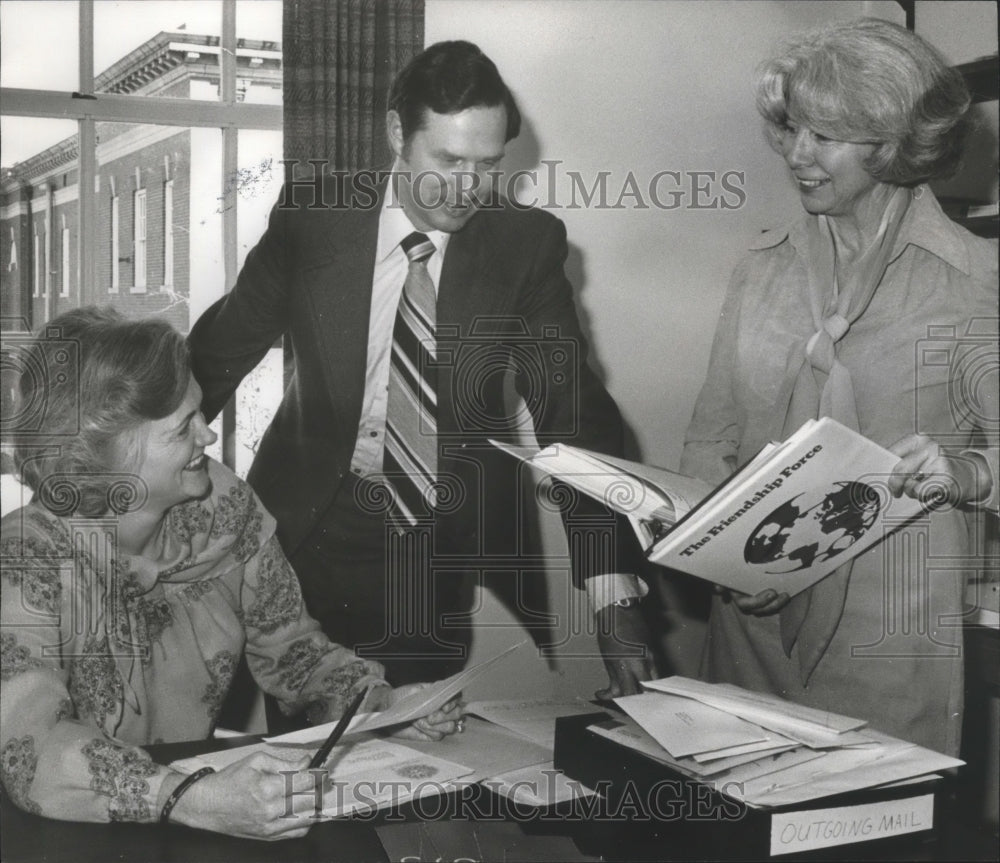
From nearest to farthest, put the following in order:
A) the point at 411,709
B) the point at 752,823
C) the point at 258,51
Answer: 1. the point at 752,823
2. the point at 411,709
3. the point at 258,51

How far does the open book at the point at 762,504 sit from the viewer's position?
133 centimetres

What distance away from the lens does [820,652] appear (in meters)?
1.79

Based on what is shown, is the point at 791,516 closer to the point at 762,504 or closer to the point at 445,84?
the point at 762,504

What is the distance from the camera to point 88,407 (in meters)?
1.48

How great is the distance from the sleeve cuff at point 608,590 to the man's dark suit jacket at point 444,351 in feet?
0.06

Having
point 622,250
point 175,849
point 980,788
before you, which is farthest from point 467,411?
point 980,788

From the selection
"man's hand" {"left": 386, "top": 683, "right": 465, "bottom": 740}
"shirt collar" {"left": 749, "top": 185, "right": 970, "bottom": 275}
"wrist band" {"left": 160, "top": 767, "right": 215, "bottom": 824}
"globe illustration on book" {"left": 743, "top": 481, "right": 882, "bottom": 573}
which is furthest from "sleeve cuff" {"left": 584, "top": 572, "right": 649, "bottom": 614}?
"wrist band" {"left": 160, "top": 767, "right": 215, "bottom": 824}

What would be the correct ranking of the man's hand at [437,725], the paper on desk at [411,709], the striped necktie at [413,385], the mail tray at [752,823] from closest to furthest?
1. the mail tray at [752,823]
2. the paper on desk at [411,709]
3. the man's hand at [437,725]
4. the striped necktie at [413,385]

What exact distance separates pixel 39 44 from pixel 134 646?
2.94ft

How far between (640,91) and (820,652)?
101cm

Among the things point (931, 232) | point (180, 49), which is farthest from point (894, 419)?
point (180, 49)

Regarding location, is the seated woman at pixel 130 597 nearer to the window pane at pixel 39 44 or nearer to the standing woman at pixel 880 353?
the window pane at pixel 39 44

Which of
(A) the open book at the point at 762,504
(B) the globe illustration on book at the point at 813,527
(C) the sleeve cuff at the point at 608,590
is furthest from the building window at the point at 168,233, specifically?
(B) the globe illustration on book at the point at 813,527

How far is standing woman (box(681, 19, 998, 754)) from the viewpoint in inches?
67.4
